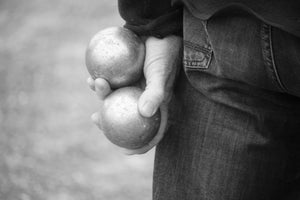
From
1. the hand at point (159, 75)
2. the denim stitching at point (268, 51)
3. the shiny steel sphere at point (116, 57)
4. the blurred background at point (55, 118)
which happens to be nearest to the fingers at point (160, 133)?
the hand at point (159, 75)

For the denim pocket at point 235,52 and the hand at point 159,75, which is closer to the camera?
→ the denim pocket at point 235,52

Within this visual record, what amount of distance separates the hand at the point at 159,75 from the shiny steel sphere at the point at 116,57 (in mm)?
20

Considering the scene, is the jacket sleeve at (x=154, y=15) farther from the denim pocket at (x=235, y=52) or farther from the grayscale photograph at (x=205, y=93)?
the denim pocket at (x=235, y=52)

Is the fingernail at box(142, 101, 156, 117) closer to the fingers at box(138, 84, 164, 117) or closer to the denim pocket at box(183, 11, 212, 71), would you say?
the fingers at box(138, 84, 164, 117)

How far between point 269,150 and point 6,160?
1.93 metres

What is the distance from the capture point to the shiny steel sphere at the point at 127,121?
1.02 meters

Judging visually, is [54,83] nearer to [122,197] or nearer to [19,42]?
[19,42]

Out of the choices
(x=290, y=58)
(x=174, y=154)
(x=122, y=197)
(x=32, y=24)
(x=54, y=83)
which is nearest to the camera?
(x=290, y=58)

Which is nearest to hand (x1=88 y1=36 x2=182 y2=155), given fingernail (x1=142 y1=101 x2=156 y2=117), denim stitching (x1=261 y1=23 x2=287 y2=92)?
fingernail (x1=142 y1=101 x2=156 y2=117)

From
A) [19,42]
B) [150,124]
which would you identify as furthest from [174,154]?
[19,42]

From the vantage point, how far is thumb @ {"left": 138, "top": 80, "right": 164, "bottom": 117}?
0.99 meters

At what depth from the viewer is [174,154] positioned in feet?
3.56

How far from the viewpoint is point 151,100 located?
39.1 inches

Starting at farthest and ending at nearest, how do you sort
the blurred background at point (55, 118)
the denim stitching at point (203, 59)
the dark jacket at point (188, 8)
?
the blurred background at point (55, 118)
the denim stitching at point (203, 59)
the dark jacket at point (188, 8)
